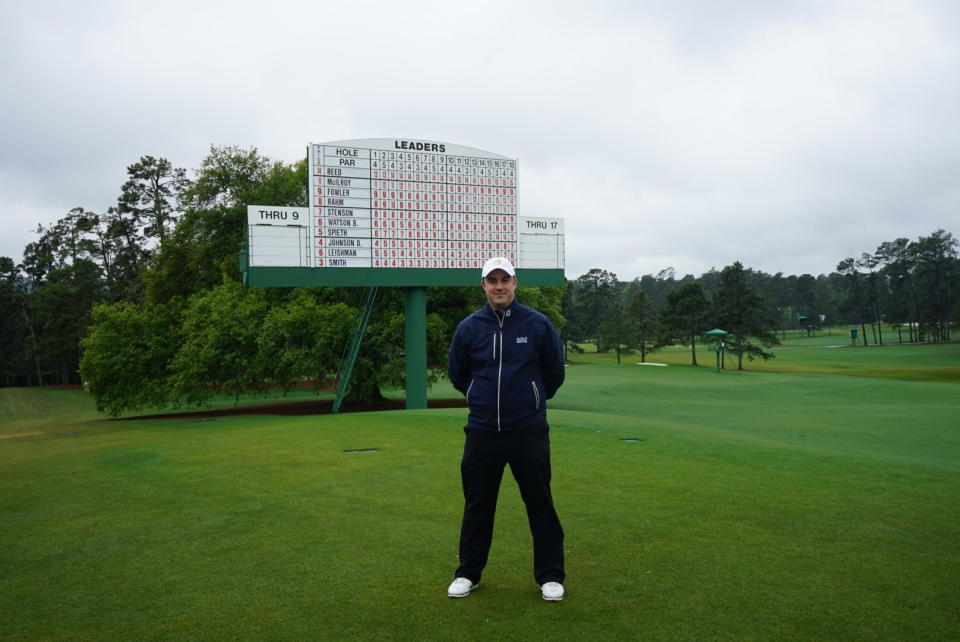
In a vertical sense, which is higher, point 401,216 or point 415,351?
point 401,216

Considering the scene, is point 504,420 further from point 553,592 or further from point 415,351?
point 415,351

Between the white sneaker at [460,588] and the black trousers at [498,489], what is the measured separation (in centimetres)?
7

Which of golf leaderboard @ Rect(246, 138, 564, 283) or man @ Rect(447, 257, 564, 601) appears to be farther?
golf leaderboard @ Rect(246, 138, 564, 283)

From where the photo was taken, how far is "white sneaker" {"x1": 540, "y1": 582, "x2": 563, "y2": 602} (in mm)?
4332

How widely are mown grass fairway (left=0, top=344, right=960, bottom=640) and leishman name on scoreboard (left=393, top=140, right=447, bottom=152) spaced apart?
11910 millimetres

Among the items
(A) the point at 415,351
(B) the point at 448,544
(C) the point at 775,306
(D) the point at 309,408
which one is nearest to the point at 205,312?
(D) the point at 309,408

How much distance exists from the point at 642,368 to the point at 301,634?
5121 centimetres

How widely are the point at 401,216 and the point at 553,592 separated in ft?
58.1

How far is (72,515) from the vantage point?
269 inches

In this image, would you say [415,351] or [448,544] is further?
[415,351]

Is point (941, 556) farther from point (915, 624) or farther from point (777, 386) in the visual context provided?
point (777, 386)

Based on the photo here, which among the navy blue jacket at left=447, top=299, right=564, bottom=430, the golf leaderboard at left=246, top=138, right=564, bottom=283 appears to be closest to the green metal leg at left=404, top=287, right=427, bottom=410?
the golf leaderboard at left=246, top=138, right=564, bottom=283

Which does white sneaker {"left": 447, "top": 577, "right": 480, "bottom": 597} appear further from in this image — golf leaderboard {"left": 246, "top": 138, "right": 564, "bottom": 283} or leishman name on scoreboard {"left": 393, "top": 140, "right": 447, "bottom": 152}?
leishman name on scoreboard {"left": 393, "top": 140, "right": 447, "bottom": 152}

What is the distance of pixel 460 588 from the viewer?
14.5ft
